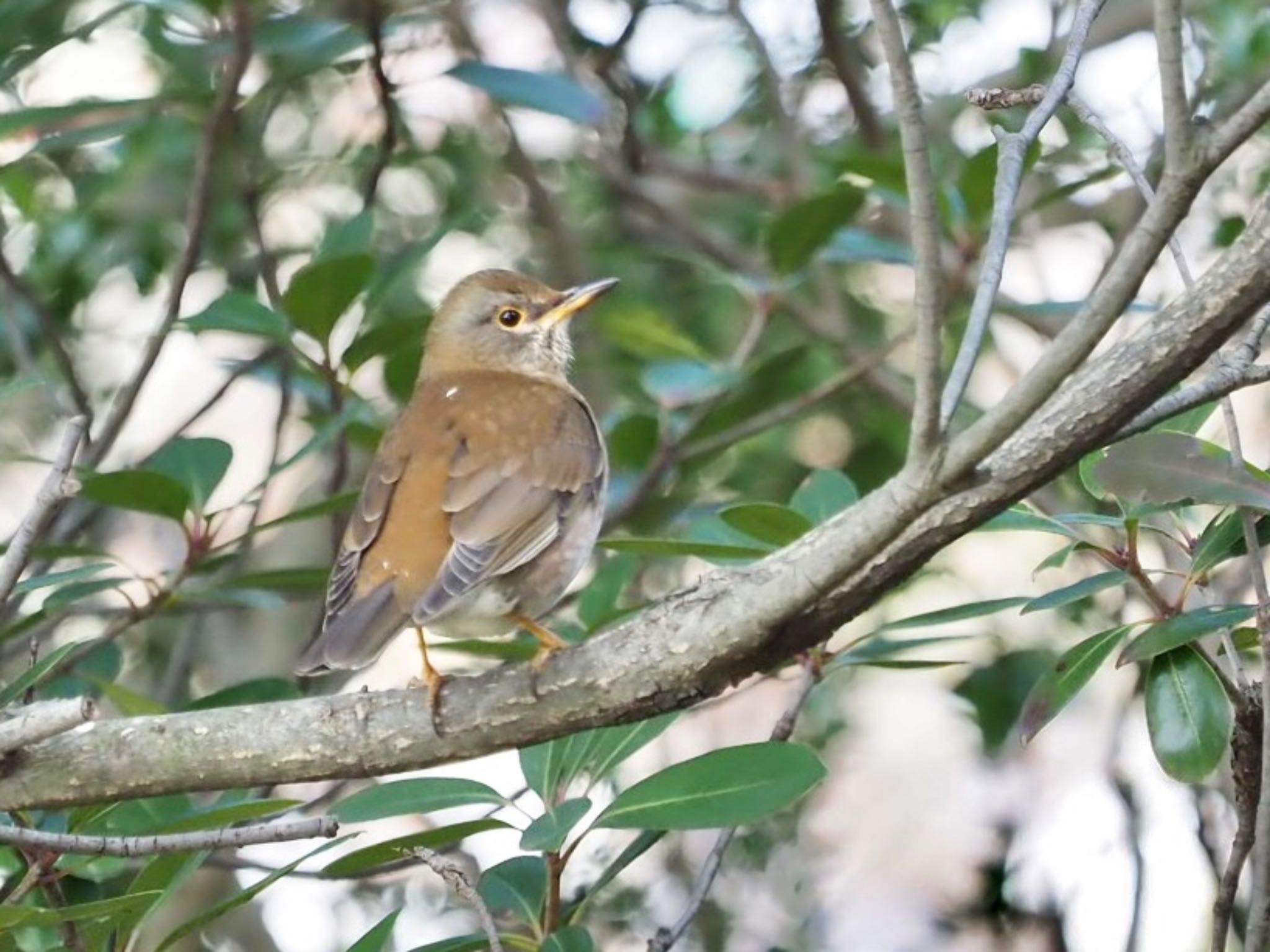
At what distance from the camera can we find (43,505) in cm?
261

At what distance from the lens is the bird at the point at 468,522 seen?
3.51 m

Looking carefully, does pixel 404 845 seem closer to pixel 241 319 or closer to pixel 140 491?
pixel 140 491

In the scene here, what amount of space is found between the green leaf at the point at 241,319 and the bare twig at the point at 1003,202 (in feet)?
6.59

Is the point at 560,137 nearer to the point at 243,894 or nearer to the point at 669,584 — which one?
the point at 669,584

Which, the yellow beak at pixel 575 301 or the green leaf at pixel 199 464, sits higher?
the green leaf at pixel 199 464

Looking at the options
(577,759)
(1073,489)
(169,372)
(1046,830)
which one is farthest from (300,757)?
(169,372)

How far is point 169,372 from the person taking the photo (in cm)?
759

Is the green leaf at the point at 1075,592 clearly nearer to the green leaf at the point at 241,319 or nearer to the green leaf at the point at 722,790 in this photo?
the green leaf at the point at 722,790

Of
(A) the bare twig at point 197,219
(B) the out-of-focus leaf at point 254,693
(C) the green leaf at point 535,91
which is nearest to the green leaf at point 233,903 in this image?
(B) the out-of-focus leaf at point 254,693

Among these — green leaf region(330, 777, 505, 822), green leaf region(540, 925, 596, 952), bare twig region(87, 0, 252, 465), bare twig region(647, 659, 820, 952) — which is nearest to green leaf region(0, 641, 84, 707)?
green leaf region(330, 777, 505, 822)

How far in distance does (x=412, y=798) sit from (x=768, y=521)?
2.60ft

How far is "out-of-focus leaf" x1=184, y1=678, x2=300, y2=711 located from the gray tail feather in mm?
278

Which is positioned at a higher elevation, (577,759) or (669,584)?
(577,759)

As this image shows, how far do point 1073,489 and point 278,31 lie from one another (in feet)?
7.81
